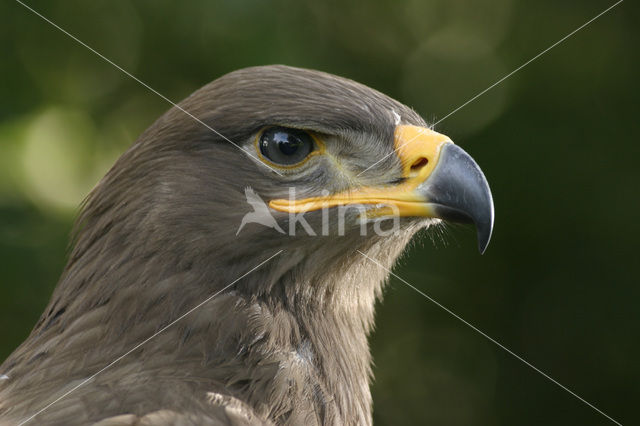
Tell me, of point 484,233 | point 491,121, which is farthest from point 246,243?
point 491,121

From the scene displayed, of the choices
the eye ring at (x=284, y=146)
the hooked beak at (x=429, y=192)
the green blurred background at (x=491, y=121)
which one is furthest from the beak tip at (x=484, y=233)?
the green blurred background at (x=491, y=121)

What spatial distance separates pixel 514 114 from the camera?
5.13 metres

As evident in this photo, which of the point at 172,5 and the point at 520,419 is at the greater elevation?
the point at 172,5

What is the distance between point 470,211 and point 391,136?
0.40m

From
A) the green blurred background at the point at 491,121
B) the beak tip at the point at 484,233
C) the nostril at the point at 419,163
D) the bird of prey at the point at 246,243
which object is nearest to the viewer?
the bird of prey at the point at 246,243

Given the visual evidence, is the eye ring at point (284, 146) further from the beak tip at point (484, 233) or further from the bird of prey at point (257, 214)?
the beak tip at point (484, 233)

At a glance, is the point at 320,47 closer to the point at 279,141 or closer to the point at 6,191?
the point at 6,191

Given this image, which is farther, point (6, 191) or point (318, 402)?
point (6, 191)

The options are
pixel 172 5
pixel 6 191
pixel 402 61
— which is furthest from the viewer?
pixel 402 61

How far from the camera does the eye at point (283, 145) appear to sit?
2.96 m

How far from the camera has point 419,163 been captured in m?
3.04

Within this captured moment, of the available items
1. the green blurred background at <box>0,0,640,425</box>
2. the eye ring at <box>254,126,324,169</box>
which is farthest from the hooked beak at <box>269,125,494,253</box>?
the green blurred background at <box>0,0,640,425</box>

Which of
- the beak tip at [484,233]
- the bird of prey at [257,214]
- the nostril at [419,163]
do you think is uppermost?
the nostril at [419,163]

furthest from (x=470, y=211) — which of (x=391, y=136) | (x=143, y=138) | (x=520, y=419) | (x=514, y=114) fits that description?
(x=520, y=419)
